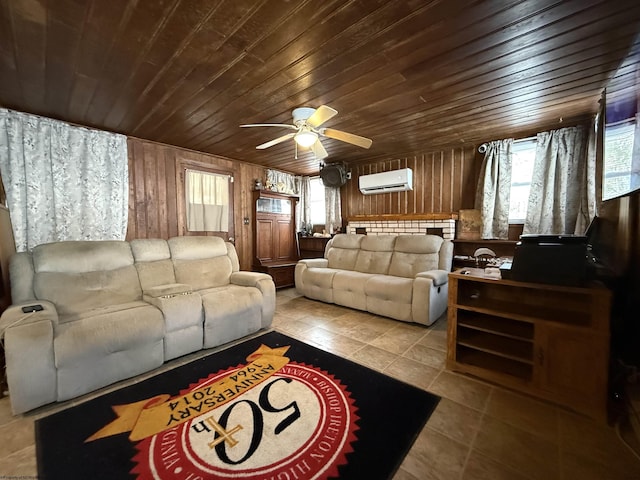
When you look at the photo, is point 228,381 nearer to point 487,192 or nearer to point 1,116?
point 1,116

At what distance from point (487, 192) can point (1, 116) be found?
570 cm

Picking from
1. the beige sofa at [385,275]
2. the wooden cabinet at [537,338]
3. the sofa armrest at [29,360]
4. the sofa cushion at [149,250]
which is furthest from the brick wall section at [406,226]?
the sofa armrest at [29,360]

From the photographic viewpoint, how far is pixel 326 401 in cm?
171

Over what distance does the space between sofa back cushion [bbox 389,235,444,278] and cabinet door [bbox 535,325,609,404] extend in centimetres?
180

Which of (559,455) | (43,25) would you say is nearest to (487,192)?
(559,455)

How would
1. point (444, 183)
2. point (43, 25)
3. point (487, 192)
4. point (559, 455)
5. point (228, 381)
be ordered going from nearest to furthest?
point (559, 455) → point (43, 25) → point (228, 381) → point (487, 192) → point (444, 183)

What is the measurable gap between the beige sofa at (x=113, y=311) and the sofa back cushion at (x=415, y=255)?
6.02 feet

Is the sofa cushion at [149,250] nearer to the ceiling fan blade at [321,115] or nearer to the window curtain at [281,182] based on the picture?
the ceiling fan blade at [321,115]

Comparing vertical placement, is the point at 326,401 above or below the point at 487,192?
below

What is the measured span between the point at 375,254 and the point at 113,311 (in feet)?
10.5

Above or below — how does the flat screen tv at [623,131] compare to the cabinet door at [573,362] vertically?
above

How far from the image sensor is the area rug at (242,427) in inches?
48.6

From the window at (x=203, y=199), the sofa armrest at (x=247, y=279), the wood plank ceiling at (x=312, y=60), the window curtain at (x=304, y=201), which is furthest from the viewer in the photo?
the window curtain at (x=304, y=201)

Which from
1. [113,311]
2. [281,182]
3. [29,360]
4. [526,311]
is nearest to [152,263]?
[113,311]
